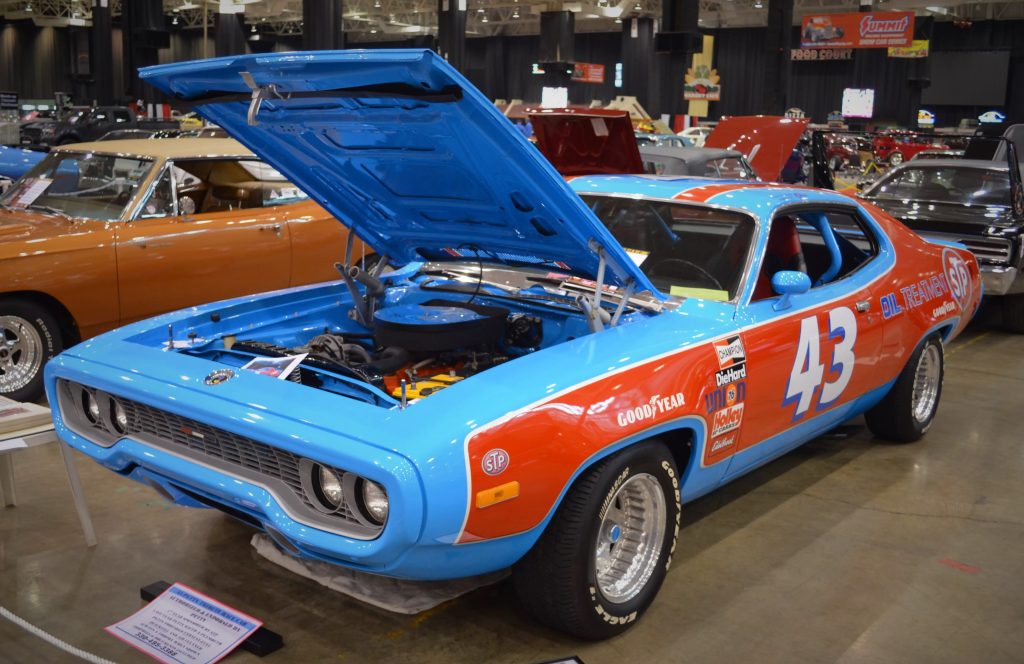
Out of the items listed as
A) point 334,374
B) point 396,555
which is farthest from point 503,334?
point 396,555

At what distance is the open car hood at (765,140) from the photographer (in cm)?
1060

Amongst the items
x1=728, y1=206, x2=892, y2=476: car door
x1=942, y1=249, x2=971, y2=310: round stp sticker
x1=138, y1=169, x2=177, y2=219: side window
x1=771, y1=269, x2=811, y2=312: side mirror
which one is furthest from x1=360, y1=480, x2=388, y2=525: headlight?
x1=138, y1=169, x2=177, y2=219: side window

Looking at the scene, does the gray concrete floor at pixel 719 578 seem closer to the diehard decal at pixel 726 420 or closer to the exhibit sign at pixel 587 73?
the diehard decal at pixel 726 420

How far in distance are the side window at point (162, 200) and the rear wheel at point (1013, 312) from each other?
21.9ft

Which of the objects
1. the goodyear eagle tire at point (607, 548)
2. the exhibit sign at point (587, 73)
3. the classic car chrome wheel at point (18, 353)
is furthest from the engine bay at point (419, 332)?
the exhibit sign at point (587, 73)

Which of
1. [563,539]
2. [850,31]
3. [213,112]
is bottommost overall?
[563,539]

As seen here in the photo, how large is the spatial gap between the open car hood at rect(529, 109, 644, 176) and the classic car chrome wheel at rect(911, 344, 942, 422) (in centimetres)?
184

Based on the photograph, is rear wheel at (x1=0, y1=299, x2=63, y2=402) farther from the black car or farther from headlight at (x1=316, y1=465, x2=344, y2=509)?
the black car

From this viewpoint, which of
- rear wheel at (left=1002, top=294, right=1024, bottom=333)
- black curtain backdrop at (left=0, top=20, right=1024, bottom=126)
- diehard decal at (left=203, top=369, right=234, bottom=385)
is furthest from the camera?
black curtain backdrop at (left=0, top=20, right=1024, bottom=126)

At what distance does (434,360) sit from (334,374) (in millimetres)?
477

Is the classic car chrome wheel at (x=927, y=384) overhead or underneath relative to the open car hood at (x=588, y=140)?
underneath

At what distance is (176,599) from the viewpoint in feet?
10.3

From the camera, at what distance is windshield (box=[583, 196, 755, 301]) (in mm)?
3811

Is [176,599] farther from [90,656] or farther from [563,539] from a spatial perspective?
[563,539]
